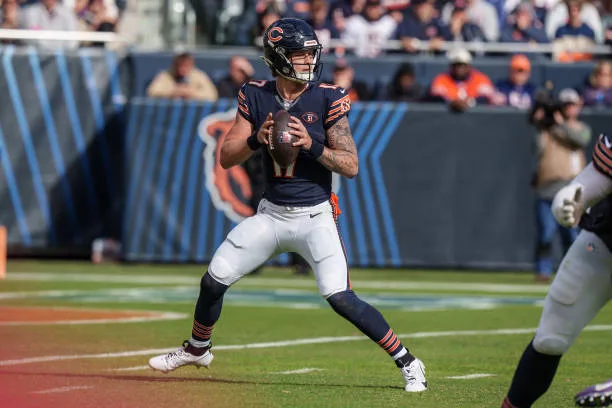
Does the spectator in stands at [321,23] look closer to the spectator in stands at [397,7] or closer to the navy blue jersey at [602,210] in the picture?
the spectator in stands at [397,7]

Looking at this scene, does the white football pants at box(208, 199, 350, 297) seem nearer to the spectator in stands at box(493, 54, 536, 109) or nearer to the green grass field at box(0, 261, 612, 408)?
the green grass field at box(0, 261, 612, 408)

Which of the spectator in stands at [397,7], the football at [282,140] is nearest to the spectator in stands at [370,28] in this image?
the spectator in stands at [397,7]

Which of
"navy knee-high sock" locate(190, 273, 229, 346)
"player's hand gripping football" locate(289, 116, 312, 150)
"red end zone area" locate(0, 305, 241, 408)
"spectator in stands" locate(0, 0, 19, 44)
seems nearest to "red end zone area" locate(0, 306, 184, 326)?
"red end zone area" locate(0, 305, 241, 408)

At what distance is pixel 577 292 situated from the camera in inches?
214

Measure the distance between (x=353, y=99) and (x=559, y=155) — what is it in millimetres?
2945

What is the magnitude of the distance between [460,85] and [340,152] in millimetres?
9678

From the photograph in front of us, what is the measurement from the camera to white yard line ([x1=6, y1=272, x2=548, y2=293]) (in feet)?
48.4

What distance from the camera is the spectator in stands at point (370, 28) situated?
18.2m

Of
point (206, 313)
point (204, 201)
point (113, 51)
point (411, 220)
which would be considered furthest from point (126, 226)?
point (206, 313)

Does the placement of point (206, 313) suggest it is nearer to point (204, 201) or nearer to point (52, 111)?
point (204, 201)

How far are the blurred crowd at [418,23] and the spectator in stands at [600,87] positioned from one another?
3.68ft

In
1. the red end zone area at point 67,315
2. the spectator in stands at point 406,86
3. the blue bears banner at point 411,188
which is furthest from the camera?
the spectator in stands at point 406,86

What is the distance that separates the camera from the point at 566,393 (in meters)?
7.40

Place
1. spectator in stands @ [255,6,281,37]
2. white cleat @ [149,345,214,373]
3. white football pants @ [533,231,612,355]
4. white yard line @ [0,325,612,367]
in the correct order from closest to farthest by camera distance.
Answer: white football pants @ [533,231,612,355] < white cleat @ [149,345,214,373] < white yard line @ [0,325,612,367] < spectator in stands @ [255,6,281,37]
